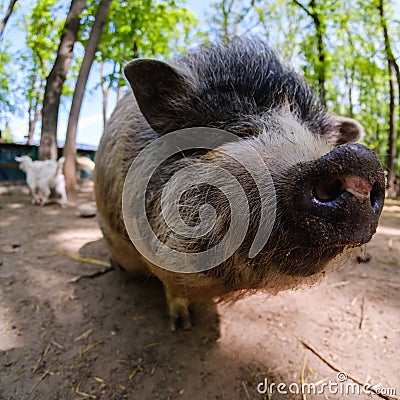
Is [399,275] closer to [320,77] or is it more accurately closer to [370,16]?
[320,77]

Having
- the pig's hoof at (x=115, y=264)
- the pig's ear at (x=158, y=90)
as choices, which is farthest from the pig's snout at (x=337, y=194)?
the pig's hoof at (x=115, y=264)

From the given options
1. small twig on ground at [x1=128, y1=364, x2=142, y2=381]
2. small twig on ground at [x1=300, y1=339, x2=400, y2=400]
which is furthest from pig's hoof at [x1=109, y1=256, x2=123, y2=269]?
small twig on ground at [x1=300, y1=339, x2=400, y2=400]

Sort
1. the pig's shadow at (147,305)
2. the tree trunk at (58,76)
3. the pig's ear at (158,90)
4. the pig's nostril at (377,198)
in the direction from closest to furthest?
the pig's nostril at (377,198), the pig's ear at (158,90), the pig's shadow at (147,305), the tree trunk at (58,76)

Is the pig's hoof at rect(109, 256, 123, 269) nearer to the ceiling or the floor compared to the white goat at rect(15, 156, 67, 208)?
nearer to the floor

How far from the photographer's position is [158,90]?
185 cm

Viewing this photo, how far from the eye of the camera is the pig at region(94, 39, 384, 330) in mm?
1181

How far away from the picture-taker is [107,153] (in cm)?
260

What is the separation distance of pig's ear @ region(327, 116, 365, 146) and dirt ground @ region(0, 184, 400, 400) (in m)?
0.73

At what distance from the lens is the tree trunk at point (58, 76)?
7.42 metres

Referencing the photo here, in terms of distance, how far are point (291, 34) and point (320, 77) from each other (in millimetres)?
2947

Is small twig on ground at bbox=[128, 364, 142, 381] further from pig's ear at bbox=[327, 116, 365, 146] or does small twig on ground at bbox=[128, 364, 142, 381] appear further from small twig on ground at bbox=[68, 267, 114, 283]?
pig's ear at bbox=[327, 116, 365, 146]

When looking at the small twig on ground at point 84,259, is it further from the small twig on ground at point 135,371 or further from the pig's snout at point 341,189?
the pig's snout at point 341,189

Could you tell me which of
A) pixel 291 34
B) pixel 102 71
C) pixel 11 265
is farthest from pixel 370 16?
pixel 102 71

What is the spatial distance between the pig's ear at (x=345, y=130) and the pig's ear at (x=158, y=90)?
88 cm
